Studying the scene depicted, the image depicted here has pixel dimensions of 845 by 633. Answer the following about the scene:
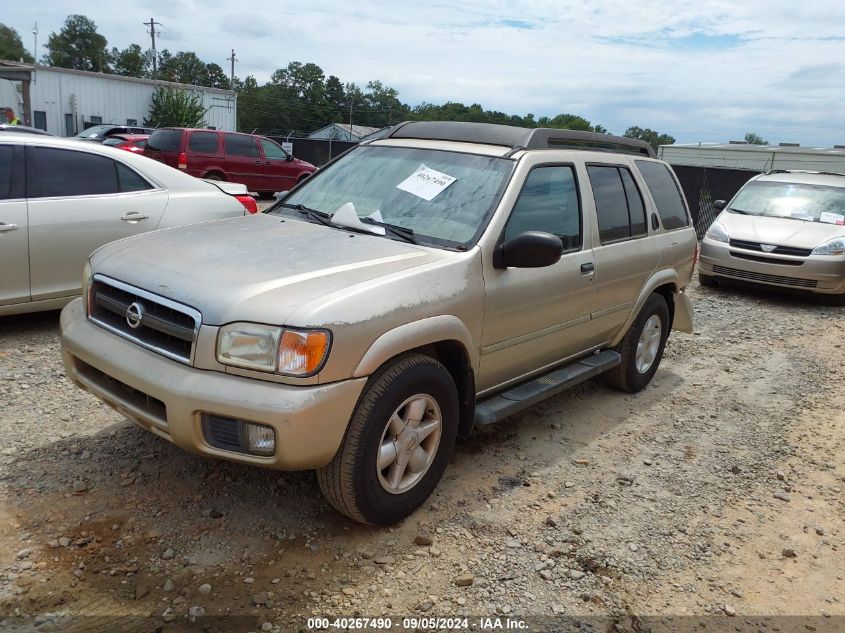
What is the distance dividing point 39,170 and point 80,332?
2769 mm

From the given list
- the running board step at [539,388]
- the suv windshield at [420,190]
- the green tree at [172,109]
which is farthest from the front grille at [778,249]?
the green tree at [172,109]

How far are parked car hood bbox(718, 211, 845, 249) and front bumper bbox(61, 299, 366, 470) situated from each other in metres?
8.65

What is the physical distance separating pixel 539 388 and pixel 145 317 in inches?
90.1

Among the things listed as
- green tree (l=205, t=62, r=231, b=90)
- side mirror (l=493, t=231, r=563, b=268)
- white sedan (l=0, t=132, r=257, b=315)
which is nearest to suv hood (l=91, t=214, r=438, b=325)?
side mirror (l=493, t=231, r=563, b=268)

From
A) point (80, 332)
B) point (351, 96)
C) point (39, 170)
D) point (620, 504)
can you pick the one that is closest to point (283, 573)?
point (80, 332)

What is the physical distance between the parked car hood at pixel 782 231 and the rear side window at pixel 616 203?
561 cm

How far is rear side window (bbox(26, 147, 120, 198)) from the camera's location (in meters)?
5.47

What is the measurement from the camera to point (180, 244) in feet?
11.6

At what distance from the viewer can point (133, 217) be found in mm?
5871

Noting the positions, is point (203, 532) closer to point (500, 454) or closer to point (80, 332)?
point (80, 332)

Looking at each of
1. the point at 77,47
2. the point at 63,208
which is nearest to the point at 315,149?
the point at 63,208

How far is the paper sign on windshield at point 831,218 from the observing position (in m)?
10.1

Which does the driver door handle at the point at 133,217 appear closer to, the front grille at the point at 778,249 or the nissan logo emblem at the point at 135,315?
the nissan logo emblem at the point at 135,315

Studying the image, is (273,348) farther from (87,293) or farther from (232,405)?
(87,293)
